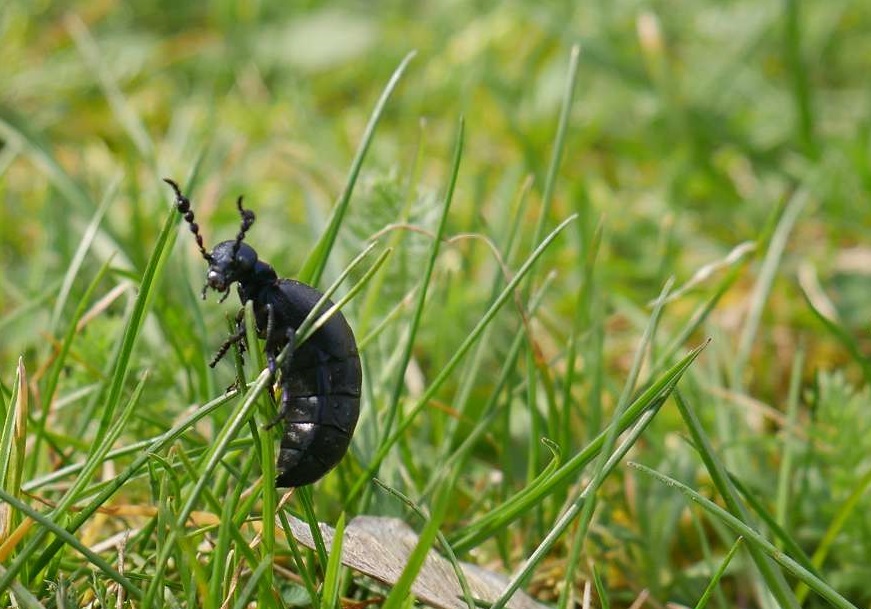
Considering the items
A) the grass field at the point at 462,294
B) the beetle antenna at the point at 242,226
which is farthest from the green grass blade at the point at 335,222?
the beetle antenna at the point at 242,226

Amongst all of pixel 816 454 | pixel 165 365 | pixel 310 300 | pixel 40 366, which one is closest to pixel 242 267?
pixel 310 300

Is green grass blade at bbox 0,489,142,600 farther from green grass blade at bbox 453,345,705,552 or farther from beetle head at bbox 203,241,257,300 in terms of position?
green grass blade at bbox 453,345,705,552

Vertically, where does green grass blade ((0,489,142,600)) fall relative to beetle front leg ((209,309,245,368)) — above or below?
below

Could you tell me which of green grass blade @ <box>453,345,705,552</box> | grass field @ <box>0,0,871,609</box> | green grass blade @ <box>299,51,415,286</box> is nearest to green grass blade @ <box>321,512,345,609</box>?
grass field @ <box>0,0,871,609</box>

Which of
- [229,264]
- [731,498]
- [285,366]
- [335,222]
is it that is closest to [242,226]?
[229,264]

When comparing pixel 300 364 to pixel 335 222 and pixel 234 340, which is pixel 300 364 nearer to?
pixel 234 340

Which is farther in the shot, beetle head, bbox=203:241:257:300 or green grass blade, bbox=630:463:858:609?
beetle head, bbox=203:241:257:300
